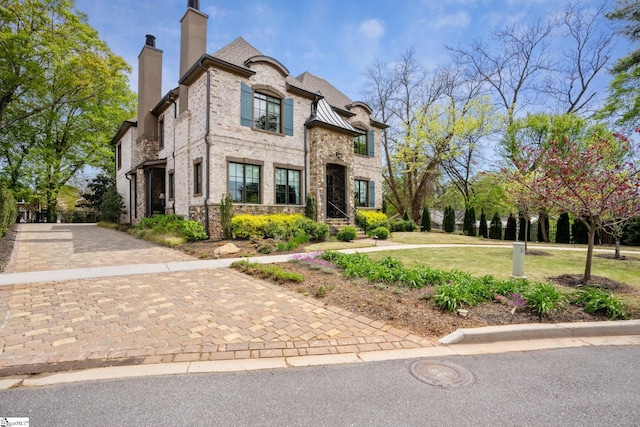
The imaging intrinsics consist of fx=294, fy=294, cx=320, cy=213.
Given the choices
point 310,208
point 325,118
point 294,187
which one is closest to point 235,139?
point 294,187

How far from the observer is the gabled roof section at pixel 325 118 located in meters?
15.3

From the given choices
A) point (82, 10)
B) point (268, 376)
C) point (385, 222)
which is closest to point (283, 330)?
point (268, 376)

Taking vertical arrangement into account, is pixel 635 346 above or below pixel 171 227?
below

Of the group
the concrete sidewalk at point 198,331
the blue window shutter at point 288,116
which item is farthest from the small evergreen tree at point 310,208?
the concrete sidewalk at point 198,331

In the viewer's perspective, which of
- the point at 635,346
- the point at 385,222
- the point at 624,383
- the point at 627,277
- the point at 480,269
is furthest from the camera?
the point at 385,222

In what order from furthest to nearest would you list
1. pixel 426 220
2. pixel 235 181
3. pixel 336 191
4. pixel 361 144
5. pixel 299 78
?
pixel 426 220 < pixel 361 144 < pixel 299 78 < pixel 336 191 < pixel 235 181

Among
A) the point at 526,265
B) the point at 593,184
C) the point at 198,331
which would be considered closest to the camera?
the point at 198,331

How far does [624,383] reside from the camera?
9.14ft

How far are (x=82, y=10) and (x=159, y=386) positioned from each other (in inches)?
780

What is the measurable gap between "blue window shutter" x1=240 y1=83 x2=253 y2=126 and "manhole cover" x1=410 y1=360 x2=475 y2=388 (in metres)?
12.6

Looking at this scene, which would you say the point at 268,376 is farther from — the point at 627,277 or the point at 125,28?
the point at 125,28

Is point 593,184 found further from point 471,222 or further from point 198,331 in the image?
point 471,222

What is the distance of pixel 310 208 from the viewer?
48.9 feet

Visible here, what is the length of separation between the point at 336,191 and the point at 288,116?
4.94 m
